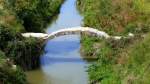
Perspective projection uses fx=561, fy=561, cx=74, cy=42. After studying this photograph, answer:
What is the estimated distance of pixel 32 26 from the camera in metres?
33.8

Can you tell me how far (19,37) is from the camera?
2727cm

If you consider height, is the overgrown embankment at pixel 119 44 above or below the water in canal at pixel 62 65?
above

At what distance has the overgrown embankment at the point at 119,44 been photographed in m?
22.1

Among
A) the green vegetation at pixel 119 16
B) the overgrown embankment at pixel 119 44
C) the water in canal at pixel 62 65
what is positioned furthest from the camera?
the green vegetation at pixel 119 16

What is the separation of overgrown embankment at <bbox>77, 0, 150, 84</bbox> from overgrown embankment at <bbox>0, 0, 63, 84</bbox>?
10.1ft

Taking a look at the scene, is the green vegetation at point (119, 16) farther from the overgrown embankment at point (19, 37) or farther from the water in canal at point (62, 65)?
the overgrown embankment at point (19, 37)

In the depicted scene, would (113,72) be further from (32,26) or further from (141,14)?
(32,26)

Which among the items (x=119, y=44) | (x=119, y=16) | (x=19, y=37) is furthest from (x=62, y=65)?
(x=119, y=16)

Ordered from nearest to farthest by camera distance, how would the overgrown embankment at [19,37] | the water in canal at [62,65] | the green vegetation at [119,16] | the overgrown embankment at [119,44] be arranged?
the overgrown embankment at [119,44] → the overgrown embankment at [19,37] → the water in canal at [62,65] → the green vegetation at [119,16]

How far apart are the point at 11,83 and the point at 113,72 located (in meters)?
4.36

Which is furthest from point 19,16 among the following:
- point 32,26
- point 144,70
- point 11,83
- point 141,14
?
point 144,70

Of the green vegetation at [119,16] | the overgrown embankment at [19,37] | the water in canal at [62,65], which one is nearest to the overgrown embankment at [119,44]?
the green vegetation at [119,16]

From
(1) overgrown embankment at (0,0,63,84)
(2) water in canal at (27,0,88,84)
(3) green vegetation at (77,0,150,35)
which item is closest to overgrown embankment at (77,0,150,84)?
(3) green vegetation at (77,0,150,35)

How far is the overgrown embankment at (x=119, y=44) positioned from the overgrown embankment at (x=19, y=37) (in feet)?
10.1
